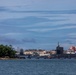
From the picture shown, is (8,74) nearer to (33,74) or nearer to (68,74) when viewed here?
(33,74)

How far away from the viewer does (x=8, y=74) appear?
7600 cm

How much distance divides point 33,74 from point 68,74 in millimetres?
6138

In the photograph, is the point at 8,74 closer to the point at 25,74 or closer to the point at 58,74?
the point at 25,74

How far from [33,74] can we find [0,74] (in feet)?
18.9

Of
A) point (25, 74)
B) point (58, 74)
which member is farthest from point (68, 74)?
point (25, 74)

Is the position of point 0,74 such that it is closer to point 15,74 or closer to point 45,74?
point 15,74

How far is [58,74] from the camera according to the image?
249 ft

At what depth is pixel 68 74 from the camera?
7494 centimetres

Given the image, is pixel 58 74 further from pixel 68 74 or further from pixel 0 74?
pixel 0 74

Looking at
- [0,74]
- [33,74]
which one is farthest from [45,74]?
[0,74]

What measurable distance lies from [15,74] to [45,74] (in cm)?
521

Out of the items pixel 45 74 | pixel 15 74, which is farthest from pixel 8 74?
pixel 45 74

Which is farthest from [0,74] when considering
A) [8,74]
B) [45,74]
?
[45,74]

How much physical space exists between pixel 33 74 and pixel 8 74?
14.1 feet
